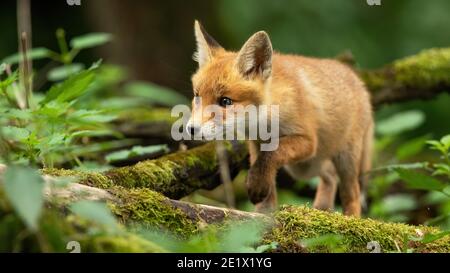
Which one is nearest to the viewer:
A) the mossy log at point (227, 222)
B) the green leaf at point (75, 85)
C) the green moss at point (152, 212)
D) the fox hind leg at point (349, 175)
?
the mossy log at point (227, 222)

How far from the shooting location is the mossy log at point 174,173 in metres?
A: 4.05

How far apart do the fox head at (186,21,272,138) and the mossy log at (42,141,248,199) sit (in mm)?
352

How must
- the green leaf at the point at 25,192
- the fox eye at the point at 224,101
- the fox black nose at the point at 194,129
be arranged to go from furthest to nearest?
the fox eye at the point at 224,101 < the fox black nose at the point at 194,129 < the green leaf at the point at 25,192

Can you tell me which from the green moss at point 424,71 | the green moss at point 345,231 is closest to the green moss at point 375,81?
the green moss at point 424,71

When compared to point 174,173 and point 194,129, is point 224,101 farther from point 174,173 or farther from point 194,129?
point 174,173

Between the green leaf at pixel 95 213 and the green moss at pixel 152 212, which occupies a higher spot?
the green leaf at pixel 95 213

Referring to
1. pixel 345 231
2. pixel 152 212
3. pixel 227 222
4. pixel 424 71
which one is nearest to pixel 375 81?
pixel 424 71

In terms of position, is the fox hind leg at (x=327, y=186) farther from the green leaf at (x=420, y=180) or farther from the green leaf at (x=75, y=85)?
the green leaf at (x=75, y=85)

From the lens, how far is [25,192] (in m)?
2.47

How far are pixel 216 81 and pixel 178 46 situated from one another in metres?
5.93

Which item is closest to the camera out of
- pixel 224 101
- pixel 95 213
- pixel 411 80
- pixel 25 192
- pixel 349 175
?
pixel 25 192

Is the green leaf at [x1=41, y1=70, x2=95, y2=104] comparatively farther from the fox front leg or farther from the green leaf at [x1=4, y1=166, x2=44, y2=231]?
the green leaf at [x1=4, y1=166, x2=44, y2=231]

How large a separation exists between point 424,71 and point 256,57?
9.76 feet
